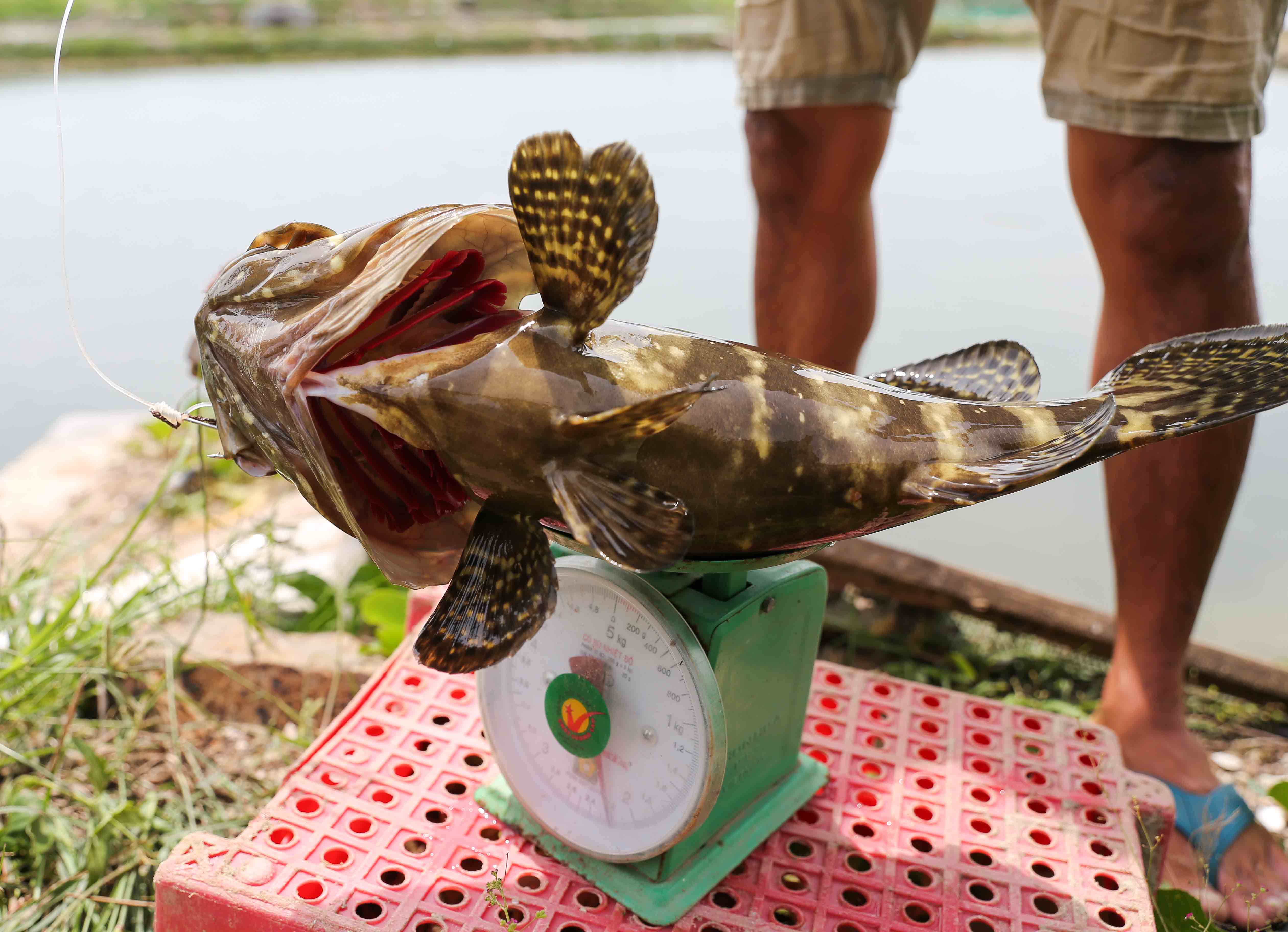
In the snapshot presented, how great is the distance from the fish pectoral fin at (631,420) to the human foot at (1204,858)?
3.09 feet

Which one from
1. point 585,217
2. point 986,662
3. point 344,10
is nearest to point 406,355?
point 585,217

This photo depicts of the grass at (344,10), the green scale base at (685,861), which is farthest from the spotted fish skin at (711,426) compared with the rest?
the grass at (344,10)

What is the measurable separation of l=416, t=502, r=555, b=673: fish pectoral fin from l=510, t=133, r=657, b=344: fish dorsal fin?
0.19 m

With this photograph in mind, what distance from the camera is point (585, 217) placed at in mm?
746

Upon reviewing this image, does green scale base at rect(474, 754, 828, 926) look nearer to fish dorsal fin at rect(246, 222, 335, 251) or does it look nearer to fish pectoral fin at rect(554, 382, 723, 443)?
fish pectoral fin at rect(554, 382, 723, 443)

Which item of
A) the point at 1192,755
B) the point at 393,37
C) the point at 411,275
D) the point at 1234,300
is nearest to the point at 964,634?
the point at 1192,755

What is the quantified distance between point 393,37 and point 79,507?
2.48m

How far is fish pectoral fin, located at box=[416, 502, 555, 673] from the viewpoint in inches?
31.9

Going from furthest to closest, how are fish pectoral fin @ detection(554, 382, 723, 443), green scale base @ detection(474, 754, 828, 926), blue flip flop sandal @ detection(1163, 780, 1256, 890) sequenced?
blue flip flop sandal @ detection(1163, 780, 1256, 890)
green scale base @ detection(474, 754, 828, 926)
fish pectoral fin @ detection(554, 382, 723, 443)

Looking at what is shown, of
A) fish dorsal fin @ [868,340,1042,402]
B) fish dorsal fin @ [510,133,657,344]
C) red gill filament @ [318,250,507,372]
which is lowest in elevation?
fish dorsal fin @ [868,340,1042,402]

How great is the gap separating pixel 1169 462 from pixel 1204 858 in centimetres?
53

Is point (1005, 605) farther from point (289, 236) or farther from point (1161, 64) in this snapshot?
point (289, 236)

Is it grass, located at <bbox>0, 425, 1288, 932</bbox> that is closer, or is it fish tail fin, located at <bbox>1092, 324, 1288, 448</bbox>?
fish tail fin, located at <bbox>1092, 324, 1288, 448</bbox>

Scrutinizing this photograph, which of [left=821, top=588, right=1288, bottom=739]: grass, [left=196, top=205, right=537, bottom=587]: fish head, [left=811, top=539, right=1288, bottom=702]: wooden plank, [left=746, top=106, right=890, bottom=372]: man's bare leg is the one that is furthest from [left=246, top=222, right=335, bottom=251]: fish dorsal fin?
[left=821, top=588, right=1288, bottom=739]: grass
